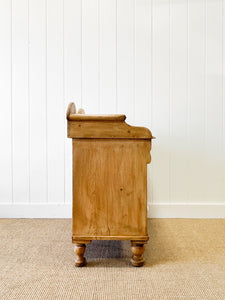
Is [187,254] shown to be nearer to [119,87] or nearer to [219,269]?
[219,269]

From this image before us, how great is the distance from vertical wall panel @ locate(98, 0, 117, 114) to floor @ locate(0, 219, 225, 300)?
3.74 feet

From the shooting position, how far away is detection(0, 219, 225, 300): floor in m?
1.35

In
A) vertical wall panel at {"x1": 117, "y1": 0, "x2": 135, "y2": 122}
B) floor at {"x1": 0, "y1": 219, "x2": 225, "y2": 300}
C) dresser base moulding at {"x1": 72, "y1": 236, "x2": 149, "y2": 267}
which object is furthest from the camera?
vertical wall panel at {"x1": 117, "y1": 0, "x2": 135, "y2": 122}

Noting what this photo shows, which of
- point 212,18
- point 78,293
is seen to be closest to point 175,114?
point 212,18

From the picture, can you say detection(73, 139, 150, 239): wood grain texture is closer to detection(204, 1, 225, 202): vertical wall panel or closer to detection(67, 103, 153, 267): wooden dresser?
detection(67, 103, 153, 267): wooden dresser

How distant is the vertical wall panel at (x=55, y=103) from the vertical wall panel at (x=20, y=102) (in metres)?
0.20

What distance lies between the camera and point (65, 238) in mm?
2113

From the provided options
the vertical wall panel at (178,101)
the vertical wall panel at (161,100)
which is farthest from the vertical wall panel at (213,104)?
the vertical wall panel at (161,100)

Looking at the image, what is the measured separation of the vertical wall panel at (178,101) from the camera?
2.70 meters

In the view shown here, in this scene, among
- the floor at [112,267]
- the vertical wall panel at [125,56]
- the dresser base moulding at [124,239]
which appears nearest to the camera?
the floor at [112,267]

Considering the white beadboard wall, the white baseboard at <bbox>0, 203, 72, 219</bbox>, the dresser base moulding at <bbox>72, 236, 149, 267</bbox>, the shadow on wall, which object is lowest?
the white baseboard at <bbox>0, 203, 72, 219</bbox>

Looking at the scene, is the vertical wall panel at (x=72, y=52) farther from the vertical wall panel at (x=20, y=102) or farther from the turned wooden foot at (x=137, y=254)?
the turned wooden foot at (x=137, y=254)

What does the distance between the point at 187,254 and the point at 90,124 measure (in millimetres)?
952

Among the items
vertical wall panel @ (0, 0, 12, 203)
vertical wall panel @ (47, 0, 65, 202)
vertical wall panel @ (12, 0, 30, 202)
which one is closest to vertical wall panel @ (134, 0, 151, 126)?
vertical wall panel @ (47, 0, 65, 202)
